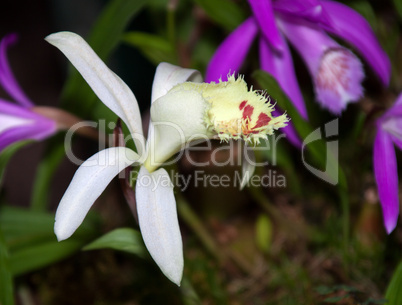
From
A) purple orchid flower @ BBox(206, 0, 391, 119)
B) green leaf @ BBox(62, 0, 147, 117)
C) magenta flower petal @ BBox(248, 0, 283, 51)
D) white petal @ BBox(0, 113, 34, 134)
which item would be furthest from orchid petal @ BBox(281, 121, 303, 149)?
white petal @ BBox(0, 113, 34, 134)

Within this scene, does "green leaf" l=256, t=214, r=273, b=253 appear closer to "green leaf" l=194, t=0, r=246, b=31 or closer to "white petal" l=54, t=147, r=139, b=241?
"green leaf" l=194, t=0, r=246, b=31

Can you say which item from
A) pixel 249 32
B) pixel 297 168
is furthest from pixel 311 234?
pixel 249 32

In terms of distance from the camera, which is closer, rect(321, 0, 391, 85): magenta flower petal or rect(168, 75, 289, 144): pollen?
rect(168, 75, 289, 144): pollen

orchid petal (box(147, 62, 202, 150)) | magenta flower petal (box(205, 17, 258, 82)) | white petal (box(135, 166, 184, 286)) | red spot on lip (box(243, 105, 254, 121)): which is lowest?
white petal (box(135, 166, 184, 286))

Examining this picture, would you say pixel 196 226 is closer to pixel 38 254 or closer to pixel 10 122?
pixel 38 254

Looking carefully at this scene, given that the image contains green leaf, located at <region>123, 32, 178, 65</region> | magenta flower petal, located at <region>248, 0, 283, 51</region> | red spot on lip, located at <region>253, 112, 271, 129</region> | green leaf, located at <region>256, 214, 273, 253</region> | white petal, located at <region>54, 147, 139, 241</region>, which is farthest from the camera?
green leaf, located at <region>256, 214, 273, 253</region>

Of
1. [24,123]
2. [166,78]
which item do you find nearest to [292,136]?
[166,78]

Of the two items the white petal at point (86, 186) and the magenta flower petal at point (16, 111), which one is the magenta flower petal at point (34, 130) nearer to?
the magenta flower petal at point (16, 111)
